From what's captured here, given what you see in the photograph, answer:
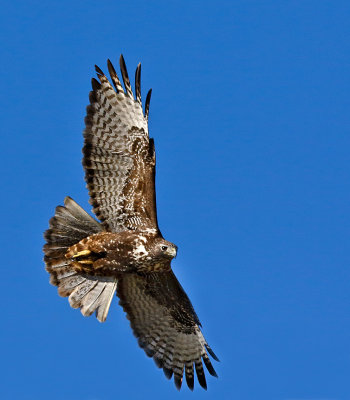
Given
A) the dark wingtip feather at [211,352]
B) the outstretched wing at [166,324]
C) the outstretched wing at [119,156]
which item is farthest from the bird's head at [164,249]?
the dark wingtip feather at [211,352]

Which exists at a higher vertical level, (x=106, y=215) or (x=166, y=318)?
(x=106, y=215)

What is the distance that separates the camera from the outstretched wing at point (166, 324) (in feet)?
41.6

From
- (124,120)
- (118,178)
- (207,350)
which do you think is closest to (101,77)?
(124,120)

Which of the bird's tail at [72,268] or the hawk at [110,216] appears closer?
the hawk at [110,216]

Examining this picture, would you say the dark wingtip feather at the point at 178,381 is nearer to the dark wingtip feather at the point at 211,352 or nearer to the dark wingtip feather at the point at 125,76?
the dark wingtip feather at the point at 211,352

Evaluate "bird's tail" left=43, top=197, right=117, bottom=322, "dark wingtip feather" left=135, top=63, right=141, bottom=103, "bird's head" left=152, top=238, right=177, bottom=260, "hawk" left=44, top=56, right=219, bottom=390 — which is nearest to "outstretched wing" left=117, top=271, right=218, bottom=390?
"hawk" left=44, top=56, right=219, bottom=390

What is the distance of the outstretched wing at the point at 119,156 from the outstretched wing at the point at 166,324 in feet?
3.42

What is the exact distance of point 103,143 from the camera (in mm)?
12078

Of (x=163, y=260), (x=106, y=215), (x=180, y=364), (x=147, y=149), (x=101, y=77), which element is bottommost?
(x=180, y=364)

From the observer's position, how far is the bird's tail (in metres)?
12.2

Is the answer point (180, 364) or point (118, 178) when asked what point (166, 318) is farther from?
point (118, 178)

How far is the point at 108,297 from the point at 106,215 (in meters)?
1.23

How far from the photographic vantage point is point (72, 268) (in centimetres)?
1232

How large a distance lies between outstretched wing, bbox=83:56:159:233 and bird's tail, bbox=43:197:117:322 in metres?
0.31
